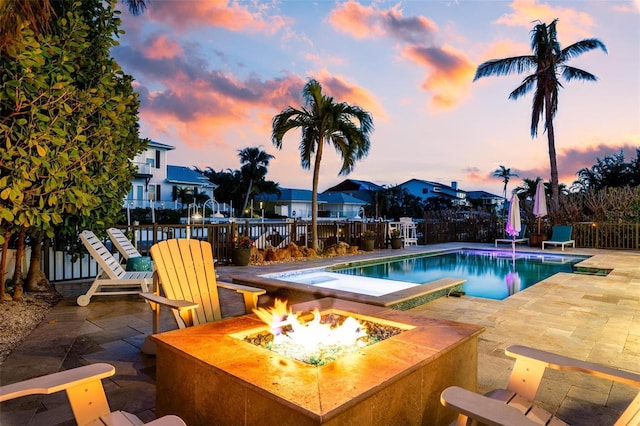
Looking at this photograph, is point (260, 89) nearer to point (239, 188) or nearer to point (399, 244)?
point (399, 244)

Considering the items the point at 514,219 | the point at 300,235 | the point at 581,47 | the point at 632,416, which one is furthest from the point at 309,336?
the point at 581,47

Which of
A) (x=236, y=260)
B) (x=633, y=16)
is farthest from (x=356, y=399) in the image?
(x=633, y=16)

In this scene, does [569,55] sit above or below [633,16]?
above

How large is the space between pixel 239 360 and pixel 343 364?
1.67 feet

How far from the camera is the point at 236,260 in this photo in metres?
9.07

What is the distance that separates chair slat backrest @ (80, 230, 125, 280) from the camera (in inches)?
201

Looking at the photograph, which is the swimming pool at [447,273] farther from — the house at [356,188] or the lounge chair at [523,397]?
the house at [356,188]

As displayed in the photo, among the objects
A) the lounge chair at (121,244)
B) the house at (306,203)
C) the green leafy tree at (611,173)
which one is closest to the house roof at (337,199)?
the house at (306,203)

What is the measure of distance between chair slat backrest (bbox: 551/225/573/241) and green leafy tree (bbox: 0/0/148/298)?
13.9 m

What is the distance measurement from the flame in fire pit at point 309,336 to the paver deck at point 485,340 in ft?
2.82

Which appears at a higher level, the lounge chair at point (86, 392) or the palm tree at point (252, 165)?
the palm tree at point (252, 165)

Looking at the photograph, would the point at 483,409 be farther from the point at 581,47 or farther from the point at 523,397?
the point at 581,47

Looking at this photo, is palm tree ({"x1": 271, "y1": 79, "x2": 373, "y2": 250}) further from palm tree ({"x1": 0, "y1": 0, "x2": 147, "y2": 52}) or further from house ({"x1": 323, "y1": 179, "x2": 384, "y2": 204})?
house ({"x1": 323, "y1": 179, "x2": 384, "y2": 204})

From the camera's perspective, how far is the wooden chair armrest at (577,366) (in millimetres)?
1519
